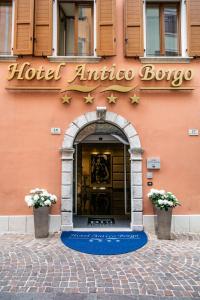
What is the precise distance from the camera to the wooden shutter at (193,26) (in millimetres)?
7402

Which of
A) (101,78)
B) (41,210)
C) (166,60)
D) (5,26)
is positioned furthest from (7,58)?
(166,60)

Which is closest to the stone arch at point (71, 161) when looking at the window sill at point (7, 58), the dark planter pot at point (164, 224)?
the dark planter pot at point (164, 224)

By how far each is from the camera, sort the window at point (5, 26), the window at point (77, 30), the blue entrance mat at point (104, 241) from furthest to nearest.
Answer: the window at point (77, 30)
the window at point (5, 26)
the blue entrance mat at point (104, 241)

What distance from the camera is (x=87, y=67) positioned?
7469 millimetres

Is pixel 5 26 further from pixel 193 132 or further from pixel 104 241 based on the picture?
pixel 104 241

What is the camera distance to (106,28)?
745cm

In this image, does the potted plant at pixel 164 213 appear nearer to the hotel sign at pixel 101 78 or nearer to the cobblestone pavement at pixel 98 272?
the cobblestone pavement at pixel 98 272

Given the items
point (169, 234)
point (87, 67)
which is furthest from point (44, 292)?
point (87, 67)

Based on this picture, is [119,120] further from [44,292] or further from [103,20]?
[44,292]

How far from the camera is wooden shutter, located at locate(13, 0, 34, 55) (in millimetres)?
7289

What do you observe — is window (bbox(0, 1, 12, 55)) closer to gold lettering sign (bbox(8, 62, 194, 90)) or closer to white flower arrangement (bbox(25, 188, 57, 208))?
gold lettering sign (bbox(8, 62, 194, 90))

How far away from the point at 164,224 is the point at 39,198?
3158 mm

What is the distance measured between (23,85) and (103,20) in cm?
285

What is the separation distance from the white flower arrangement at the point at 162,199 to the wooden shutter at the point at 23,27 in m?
5.00
